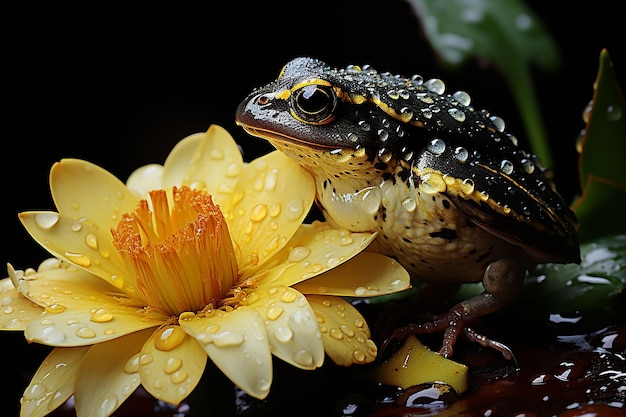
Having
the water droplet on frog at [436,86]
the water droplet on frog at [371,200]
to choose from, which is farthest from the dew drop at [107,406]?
the water droplet on frog at [436,86]

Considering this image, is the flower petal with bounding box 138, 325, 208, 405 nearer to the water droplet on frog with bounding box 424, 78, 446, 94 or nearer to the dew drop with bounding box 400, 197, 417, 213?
the dew drop with bounding box 400, 197, 417, 213

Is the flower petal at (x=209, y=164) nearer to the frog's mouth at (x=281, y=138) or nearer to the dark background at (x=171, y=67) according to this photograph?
the frog's mouth at (x=281, y=138)

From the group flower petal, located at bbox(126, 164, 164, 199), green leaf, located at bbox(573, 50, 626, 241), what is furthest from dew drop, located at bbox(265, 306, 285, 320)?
green leaf, located at bbox(573, 50, 626, 241)

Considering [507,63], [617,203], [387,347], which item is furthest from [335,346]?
[507,63]

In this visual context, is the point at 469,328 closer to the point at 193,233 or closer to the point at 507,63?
the point at 193,233

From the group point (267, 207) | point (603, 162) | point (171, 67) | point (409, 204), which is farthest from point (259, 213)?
point (171, 67)

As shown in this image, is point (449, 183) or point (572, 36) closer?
point (449, 183)
